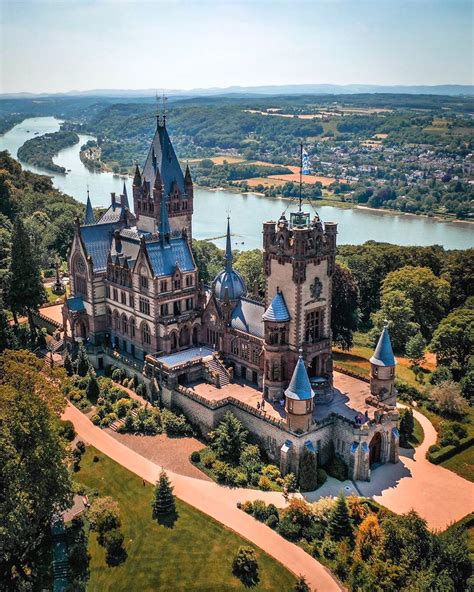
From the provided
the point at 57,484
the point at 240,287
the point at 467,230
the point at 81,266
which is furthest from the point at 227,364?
the point at 467,230

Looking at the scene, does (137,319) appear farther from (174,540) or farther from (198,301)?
(174,540)

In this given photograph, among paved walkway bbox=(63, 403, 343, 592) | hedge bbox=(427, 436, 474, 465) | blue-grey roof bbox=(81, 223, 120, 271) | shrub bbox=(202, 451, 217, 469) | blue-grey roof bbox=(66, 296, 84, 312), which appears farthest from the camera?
blue-grey roof bbox=(66, 296, 84, 312)

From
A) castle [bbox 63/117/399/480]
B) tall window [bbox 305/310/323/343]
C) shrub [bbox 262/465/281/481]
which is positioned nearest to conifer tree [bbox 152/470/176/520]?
shrub [bbox 262/465/281/481]

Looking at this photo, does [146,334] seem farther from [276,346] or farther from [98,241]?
[276,346]

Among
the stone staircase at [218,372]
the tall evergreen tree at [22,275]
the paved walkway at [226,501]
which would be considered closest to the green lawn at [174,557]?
the paved walkway at [226,501]

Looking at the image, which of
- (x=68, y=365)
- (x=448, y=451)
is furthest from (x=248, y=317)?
(x=68, y=365)

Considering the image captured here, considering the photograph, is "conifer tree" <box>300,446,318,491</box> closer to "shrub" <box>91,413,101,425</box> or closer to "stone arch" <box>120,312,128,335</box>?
"shrub" <box>91,413,101,425</box>
